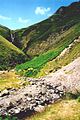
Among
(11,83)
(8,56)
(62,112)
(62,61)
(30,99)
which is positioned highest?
(8,56)

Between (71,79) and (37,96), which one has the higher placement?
(71,79)

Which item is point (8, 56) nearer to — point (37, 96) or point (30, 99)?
point (37, 96)

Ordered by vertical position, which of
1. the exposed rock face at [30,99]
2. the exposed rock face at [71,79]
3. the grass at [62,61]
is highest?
the grass at [62,61]

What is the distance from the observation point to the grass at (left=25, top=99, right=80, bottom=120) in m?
36.9

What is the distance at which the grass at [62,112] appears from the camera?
1451 inches

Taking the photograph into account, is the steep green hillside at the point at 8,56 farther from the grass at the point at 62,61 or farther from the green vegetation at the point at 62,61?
the grass at the point at 62,61

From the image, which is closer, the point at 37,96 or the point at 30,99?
the point at 30,99

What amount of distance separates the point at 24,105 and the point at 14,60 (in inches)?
4703

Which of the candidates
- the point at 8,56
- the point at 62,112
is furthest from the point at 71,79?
Answer: the point at 8,56

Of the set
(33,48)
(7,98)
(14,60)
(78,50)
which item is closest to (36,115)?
(7,98)

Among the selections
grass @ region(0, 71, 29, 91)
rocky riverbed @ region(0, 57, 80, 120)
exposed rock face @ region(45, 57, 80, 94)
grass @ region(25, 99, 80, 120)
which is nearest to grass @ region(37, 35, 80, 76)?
grass @ region(0, 71, 29, 91)

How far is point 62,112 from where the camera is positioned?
3866 centimetres

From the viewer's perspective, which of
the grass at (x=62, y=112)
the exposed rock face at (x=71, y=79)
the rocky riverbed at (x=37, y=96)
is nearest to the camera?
the grass at (x=62, y=112)

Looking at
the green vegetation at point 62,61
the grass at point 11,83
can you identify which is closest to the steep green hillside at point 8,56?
the green vegetation at point 62,61
